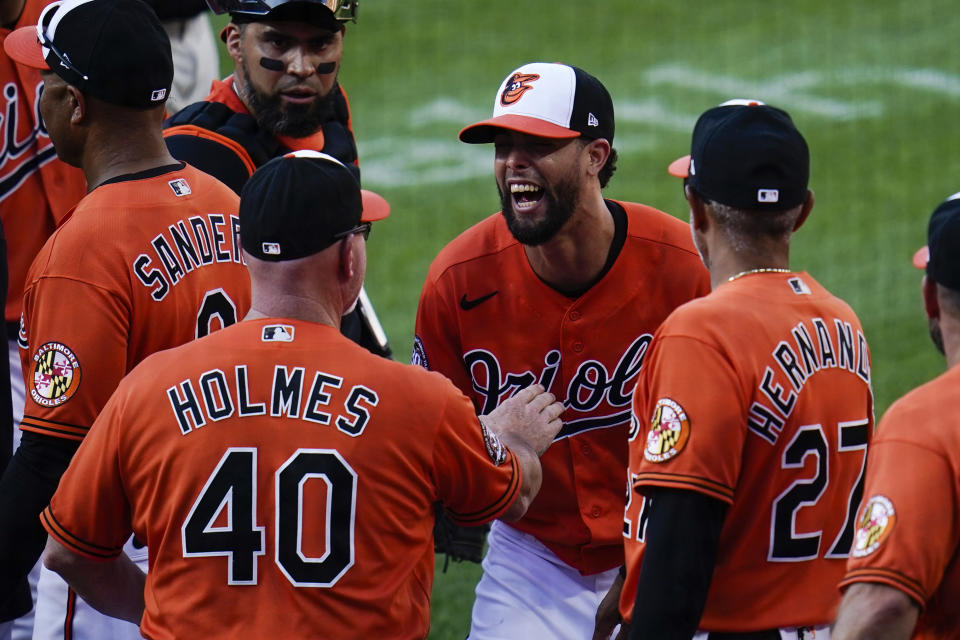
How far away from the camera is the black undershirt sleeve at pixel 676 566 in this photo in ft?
10.2

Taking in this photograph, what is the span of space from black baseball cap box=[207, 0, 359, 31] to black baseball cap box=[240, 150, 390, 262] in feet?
5.92

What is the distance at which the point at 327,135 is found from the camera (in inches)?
206

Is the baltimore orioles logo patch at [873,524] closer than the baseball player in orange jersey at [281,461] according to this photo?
Yes

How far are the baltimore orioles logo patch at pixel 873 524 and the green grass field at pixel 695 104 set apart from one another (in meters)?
5.19

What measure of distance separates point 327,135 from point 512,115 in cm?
121

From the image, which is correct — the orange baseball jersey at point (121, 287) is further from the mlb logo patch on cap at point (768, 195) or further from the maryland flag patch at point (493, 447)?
the mlb logo patch on cap at point (768, 195)

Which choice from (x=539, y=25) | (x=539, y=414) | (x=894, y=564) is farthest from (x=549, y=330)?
(x=539, y=25)

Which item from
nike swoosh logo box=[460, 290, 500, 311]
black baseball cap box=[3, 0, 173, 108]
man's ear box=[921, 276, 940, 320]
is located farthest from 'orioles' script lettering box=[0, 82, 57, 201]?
man's ear box=[921, 276, 940, 320]

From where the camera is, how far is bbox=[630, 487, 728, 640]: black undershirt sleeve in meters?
3.11

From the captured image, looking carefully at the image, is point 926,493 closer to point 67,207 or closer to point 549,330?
point 549,330

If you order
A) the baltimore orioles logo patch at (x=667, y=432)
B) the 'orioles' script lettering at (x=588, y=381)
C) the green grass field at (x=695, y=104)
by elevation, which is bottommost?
the green grass field at (x=695, y=104)

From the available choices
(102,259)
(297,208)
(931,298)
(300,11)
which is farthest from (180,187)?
(931,298)

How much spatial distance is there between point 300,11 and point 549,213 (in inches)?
51.5

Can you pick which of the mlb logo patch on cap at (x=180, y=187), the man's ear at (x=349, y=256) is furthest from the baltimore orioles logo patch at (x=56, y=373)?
the man's ear at (x=349, y=256)
